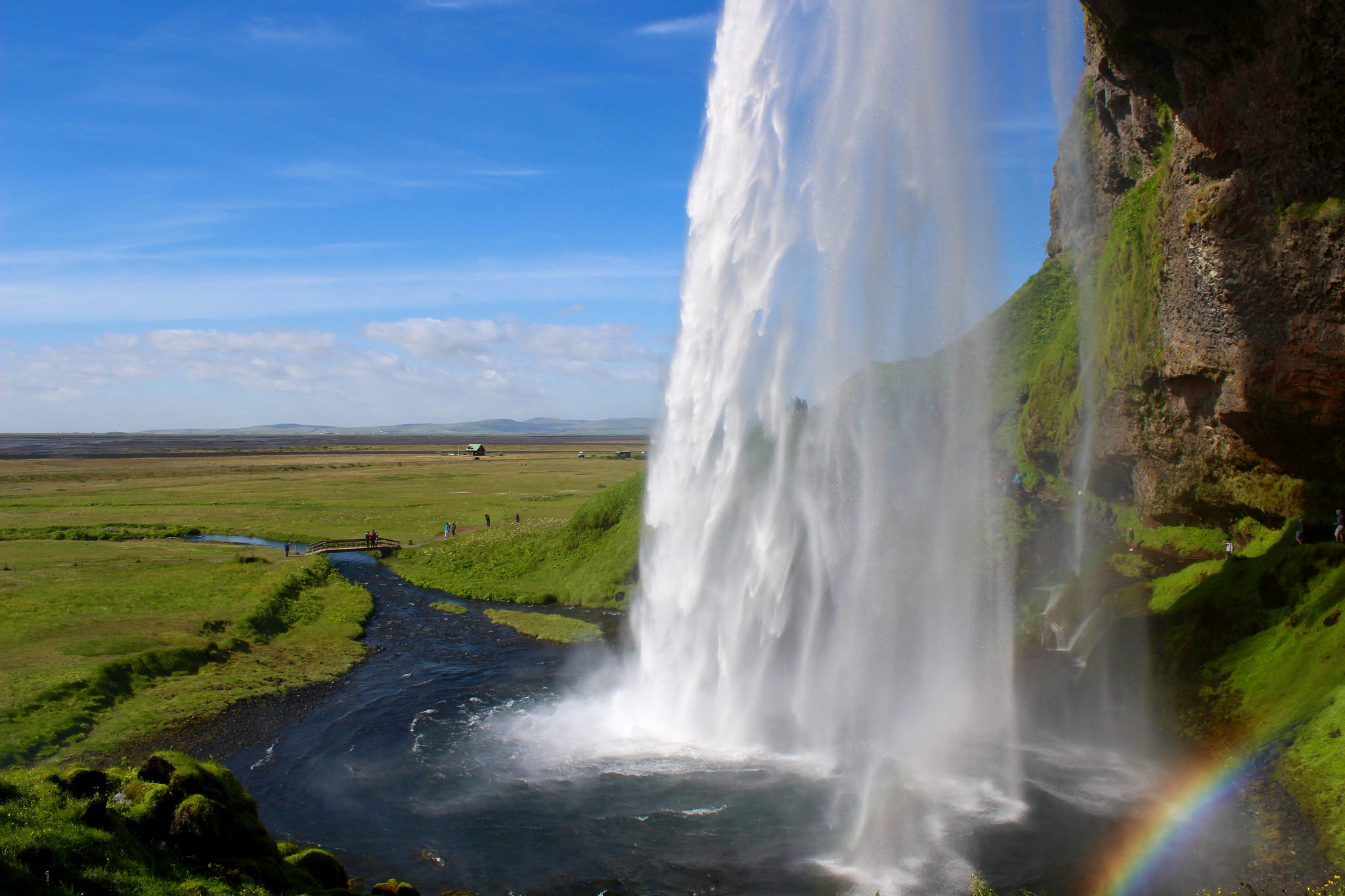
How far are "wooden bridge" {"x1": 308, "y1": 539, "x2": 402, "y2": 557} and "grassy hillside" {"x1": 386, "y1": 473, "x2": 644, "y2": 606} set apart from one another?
10.1ft

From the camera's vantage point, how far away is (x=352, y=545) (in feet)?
218

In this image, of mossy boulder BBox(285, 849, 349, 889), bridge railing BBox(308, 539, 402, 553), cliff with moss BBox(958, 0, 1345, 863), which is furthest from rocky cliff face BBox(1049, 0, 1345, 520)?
bridge railing BBox(308, 539, 402, 553)

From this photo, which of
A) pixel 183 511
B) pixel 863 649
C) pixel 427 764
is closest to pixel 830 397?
pixel 863 649

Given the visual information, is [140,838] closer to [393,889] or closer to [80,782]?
[80,782]

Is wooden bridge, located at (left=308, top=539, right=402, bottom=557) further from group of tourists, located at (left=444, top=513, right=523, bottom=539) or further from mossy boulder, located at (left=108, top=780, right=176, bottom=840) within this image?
mossy boulder, located at (left=108, top=780, right=176, bottom=840)

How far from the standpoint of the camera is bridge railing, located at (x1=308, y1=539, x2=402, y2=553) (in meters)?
65.1

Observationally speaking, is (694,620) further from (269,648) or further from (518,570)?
(518,570)

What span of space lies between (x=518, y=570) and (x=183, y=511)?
56.4 meters

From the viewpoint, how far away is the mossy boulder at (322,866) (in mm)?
16203

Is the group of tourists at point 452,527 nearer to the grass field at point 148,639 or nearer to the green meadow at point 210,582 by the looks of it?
the green meadow at point 210,582

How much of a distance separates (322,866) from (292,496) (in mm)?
97738

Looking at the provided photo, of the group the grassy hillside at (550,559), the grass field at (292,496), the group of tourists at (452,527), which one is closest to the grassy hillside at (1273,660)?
the grassy hillside at (550,559)

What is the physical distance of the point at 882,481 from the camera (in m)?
28.4

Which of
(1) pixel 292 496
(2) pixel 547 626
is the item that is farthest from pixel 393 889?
(1) pixel 292 496
